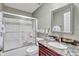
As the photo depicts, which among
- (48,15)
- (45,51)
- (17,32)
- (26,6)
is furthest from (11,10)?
(45,51)

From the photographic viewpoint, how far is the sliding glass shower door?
1.34 metres

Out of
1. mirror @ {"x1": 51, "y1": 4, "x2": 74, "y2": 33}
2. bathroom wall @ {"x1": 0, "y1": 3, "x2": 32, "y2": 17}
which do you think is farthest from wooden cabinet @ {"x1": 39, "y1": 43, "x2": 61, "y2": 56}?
bathroom wall @ {"x1": 0, "y1": 3, "x2": 32, "y2": 17}

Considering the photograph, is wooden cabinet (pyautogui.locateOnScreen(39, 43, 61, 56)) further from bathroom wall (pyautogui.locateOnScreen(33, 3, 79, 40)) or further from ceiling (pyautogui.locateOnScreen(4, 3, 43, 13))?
ceiling (pyautogui.locateOnScreen(4, 3, 43, 13))

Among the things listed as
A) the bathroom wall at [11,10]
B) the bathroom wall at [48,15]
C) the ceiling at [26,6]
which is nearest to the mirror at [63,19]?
the bathroom wall at [48,15]

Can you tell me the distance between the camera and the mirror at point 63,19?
1520 millimetres

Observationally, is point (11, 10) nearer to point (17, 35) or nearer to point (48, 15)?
point (17, 35)

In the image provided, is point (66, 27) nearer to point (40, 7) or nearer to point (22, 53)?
point (40, 7)

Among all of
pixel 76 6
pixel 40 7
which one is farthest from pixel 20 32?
pixel 76 6

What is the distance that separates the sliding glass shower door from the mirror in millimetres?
433

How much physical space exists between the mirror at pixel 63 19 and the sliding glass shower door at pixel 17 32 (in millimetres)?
433

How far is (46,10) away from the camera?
1.60m

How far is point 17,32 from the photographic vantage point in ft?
4.64

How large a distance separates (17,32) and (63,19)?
84 cm

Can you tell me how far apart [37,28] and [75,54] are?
0.73 metres
